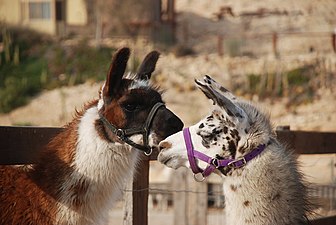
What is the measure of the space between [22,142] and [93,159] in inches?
18.4

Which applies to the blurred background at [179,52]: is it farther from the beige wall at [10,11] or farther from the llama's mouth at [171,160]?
the llama's mouth at [171,160]

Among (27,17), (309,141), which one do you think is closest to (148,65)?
(309,141)

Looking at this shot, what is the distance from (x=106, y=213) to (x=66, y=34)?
102 ft

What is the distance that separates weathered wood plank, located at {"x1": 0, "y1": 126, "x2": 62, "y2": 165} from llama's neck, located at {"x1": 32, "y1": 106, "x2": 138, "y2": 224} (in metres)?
0.17

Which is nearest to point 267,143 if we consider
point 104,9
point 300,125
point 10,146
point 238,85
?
point 10,146

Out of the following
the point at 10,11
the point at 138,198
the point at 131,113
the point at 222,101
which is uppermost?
the point at 222,101

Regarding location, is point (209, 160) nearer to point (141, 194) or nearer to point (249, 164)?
point (249, 164)

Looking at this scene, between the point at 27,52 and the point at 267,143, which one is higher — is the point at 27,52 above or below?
below

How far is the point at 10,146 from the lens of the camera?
15.3 feet

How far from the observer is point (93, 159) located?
4750 mm

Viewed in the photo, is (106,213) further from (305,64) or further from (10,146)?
(305,64)

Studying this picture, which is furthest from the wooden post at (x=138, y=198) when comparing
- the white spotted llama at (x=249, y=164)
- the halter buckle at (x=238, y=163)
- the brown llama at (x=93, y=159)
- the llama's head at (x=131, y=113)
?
the halter buckle at (x=238, y=163)

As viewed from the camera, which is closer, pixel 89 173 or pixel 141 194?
pixel 89 173

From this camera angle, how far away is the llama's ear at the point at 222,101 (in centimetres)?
407
